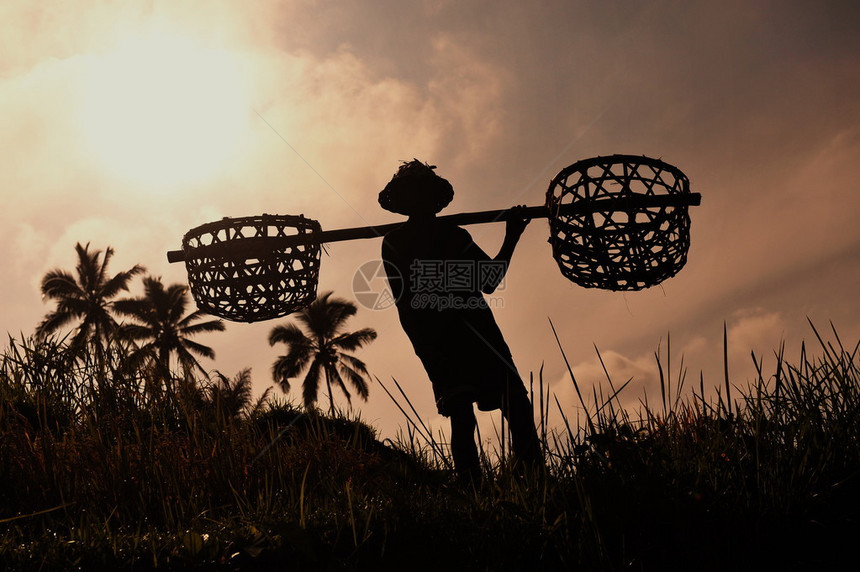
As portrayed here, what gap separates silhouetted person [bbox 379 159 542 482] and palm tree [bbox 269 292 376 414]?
30568mm

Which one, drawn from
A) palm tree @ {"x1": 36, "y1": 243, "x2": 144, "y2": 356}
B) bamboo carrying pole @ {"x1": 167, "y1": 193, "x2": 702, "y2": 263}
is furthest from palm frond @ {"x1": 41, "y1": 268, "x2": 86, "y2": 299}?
bamboo carrying pole @ {"x1": 167, "y1": 193, "x2": 702, "y2": 263}

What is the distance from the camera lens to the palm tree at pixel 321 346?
1379 inches

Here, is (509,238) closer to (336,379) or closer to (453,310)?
(453,310)

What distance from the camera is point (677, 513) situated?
2.76 metres

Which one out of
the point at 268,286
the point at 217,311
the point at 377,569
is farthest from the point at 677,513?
the point at 217,311

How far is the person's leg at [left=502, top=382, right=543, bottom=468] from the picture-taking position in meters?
3.85

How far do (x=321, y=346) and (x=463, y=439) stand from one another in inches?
1270

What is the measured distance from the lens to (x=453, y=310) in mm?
4090

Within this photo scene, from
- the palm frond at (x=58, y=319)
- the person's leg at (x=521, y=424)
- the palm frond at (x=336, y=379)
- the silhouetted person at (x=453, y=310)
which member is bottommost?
the person's leg at (x=521, y=424)

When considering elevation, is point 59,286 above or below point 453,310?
above

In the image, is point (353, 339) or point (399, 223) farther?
point (353, 339)

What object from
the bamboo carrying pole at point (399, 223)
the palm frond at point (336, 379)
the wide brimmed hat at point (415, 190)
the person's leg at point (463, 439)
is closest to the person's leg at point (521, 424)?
the person's leg at point (463, 439)

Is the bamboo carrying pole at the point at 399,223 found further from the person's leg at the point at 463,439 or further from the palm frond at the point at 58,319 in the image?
the palm frond at the point at 58,319

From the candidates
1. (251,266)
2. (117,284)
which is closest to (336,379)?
(117,284)
